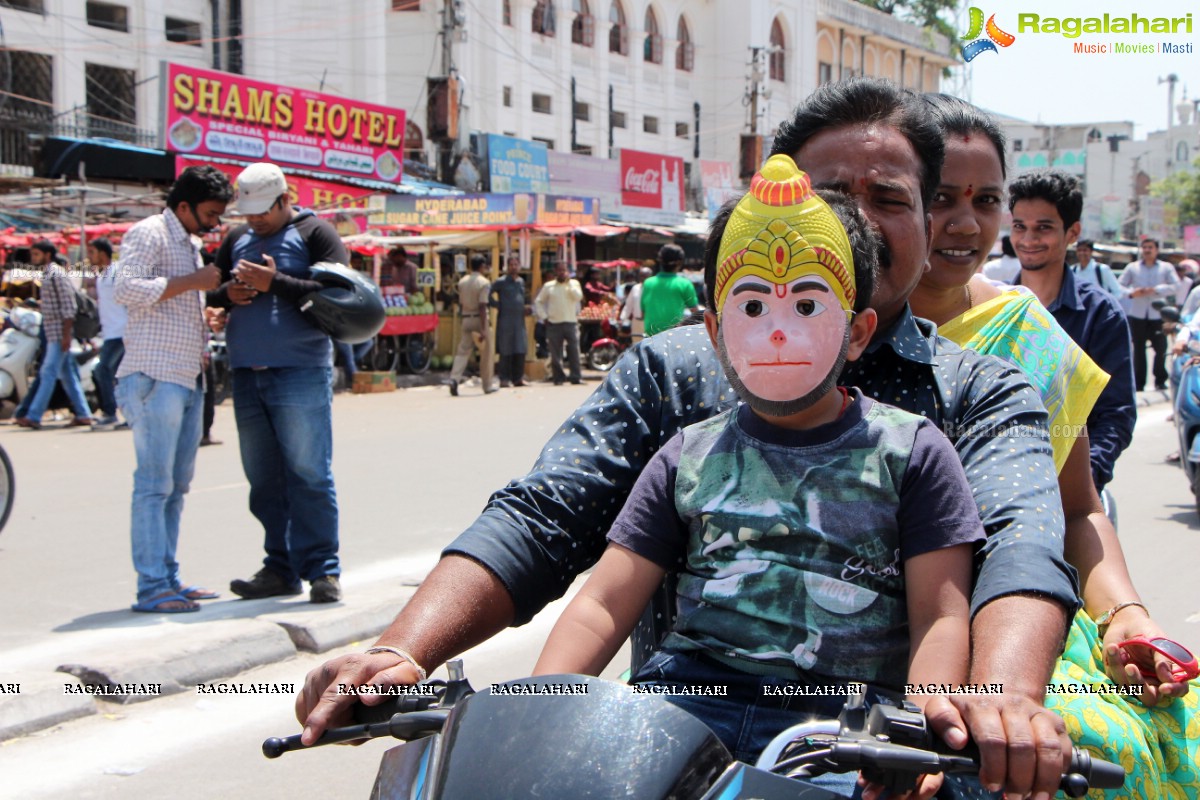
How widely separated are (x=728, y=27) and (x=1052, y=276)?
42.9 m

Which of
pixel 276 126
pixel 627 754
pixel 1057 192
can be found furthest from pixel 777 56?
pixel 627 754

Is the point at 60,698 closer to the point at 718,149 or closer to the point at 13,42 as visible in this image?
the point at 13,42

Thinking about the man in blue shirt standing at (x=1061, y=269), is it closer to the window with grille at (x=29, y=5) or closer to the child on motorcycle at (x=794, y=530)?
the child on motorcycle at (x=794, y=530)

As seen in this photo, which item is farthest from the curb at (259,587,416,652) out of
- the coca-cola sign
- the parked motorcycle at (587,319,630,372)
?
the coca-cola sign

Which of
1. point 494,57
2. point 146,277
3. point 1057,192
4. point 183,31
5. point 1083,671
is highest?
point 494,57

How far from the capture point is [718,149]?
4559 cm

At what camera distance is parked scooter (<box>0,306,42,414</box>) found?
12.8m

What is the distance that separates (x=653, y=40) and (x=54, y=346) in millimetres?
34151

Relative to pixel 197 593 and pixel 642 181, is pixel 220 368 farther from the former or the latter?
pixel 642 181

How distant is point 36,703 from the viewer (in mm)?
4352

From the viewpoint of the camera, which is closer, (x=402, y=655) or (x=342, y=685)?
(x=342, y=685)

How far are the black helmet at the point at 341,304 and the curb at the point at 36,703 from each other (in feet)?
6.53

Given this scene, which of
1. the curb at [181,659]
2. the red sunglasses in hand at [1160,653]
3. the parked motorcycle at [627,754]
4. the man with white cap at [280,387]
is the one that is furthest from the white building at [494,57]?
the parked motorcycle at [627,754]

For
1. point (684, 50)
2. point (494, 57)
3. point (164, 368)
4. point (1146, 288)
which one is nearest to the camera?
point (164, 368)
